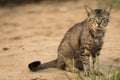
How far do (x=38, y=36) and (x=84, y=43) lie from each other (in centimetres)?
381

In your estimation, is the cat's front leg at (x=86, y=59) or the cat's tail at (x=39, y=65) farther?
the cat's tail at (x=39, y=65)

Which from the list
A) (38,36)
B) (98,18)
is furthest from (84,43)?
(38,36)

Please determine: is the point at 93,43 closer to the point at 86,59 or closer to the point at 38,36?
the point at 86,59

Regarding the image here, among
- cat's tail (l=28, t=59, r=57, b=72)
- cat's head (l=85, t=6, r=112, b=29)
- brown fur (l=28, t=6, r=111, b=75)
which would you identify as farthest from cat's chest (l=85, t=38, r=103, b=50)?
cat's tail (l=28, t=59, r=57, b=72)

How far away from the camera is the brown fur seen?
703 cm

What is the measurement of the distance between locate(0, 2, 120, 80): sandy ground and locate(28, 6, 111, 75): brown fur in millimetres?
205

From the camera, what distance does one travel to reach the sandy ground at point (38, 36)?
7.63 meters

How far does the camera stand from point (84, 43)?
23.6ft

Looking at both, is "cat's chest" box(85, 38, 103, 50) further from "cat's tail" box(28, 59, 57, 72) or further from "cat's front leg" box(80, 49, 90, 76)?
"cat's tail" box(28, 59, 57, 72)

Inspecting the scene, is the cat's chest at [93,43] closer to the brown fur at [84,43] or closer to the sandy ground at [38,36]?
the brown fur at [84,43]

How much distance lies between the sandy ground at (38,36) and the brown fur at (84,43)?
20cm

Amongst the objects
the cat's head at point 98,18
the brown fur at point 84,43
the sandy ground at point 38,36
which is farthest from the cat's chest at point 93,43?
the sandy ground at point 38,36

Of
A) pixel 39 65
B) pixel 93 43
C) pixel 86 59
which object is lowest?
pixel 39 65

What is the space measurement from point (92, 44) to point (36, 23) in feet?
19.0
